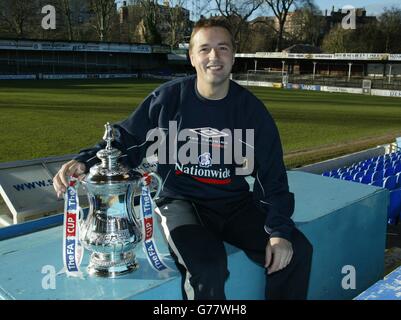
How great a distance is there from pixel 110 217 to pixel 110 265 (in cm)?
22

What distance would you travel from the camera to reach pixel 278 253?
2.12 m

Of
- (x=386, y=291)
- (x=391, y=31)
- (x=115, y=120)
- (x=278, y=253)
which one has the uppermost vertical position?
(x=391, y=31)

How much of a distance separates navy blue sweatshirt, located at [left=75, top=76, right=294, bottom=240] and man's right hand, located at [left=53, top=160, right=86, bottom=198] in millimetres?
286

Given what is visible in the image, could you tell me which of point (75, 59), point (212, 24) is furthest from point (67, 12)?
point (212, 24)

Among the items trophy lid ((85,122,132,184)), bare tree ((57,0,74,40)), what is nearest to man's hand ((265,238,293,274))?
trophy lid ((85,122,132,184))

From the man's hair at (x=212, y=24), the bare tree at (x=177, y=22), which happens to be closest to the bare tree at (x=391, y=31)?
the bare tree at (x=177, y=22)

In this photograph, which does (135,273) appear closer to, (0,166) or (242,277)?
(242,277)

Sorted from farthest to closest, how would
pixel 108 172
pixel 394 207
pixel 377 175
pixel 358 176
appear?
pixel 358 176, pixel 377 175, pixel 394 207, pixel 108 172

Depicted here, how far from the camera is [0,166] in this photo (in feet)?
18.8

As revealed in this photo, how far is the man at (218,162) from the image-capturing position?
2.26 meters

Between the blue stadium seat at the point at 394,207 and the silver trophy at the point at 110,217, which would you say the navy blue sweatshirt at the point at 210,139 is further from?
the blue stadium seat at the point at 394,207

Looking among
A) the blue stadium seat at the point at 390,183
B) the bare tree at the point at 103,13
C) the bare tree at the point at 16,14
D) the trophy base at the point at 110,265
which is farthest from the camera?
the bare tree at the point at 103,13

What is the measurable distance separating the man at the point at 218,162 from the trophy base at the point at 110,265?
9.5 inches

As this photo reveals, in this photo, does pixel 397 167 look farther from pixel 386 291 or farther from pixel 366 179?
pixel 386 291
